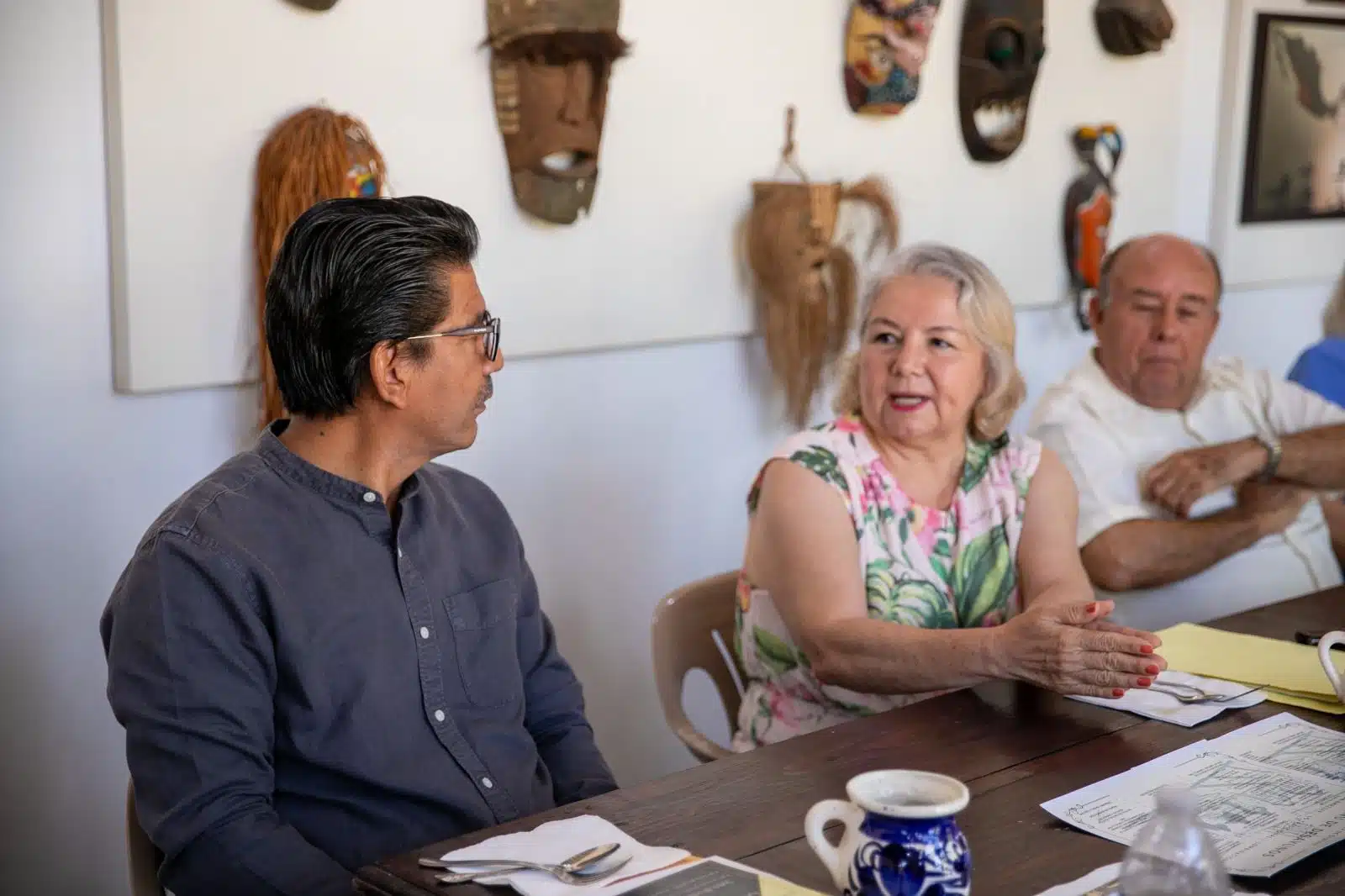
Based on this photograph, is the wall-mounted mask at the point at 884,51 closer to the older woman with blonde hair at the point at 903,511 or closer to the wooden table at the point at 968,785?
the older woman with blonde hair at the point at 903,511

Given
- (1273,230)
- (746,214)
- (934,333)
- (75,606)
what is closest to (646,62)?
(746,214)

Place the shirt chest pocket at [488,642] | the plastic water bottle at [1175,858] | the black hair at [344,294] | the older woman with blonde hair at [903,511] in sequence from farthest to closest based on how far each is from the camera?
1. the older woman with blonde hair at [903,511]
2. the shirt chest pocket at [488,642]
3. the black hair at [344,294]
4. the plastic water bottle at [1175,858]

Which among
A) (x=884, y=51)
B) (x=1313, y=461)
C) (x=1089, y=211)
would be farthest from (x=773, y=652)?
(x=1089, y=211)

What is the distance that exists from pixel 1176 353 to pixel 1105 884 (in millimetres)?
1690

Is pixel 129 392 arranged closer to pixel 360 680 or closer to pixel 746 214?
pixel 360 680

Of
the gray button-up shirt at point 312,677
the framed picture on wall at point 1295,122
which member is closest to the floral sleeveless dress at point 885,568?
the gray button-up shirt at point 312,677

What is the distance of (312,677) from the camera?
63.6 inches

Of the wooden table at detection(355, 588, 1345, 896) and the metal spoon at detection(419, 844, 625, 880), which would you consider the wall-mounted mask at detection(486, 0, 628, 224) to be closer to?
the wooden table at detection(355, 588, 1345, 896)

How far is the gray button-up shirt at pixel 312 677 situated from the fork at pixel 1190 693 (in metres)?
0.75

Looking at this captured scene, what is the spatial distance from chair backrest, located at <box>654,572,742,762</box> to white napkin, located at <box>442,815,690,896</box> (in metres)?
0.78

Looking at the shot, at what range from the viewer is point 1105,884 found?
1.29 m

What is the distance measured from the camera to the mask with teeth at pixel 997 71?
3410mm

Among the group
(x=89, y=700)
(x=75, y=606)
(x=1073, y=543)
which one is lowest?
(x=89, y=700)

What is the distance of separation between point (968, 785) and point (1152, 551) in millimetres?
1200
